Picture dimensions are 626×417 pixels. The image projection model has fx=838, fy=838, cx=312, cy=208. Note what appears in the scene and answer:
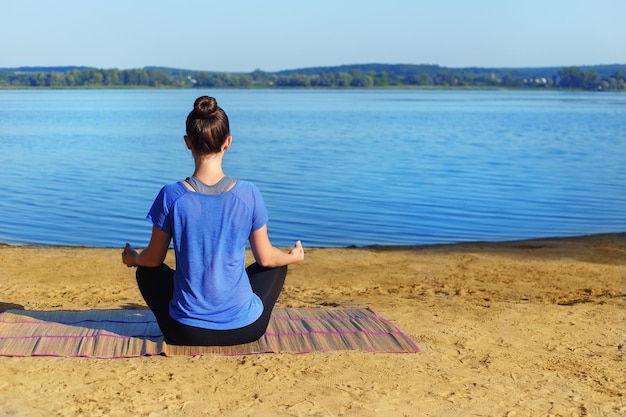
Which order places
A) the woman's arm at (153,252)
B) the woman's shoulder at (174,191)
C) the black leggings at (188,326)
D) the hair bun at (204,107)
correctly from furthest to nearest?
the black leggings at (188,326) → the woman's arm at (153,252) → the woman's shoulder at (174,191) → the hair bun at (204,107)

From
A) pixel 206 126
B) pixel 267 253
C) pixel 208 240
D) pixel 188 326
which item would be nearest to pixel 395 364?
pixel 267 253

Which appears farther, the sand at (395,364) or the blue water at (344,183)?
the blue water at (344,183)

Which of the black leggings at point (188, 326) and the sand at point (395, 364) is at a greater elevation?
the black leggings at point (188, 326)

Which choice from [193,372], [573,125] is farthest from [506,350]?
[573,125]

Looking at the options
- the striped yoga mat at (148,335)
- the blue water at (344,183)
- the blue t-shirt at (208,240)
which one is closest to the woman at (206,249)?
the blue t-shirt at (208,240)

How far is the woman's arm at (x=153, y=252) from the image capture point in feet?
15.8

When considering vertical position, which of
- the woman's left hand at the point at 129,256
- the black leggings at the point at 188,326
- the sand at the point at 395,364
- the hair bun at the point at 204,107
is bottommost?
the sand at the point at 395,364

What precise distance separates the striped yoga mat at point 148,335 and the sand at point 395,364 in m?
0.12

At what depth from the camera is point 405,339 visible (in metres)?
5.54

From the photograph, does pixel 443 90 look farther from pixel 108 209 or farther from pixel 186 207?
pixel 186 207

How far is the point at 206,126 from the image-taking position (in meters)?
4.61

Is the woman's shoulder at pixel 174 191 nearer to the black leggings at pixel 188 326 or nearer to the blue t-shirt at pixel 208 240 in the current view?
the blue t-shirt at pixel 208 240

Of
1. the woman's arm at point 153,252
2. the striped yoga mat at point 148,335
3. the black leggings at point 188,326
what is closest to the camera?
Result: the woman's arm at point 153,252

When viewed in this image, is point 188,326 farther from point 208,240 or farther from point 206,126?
point 206,126
